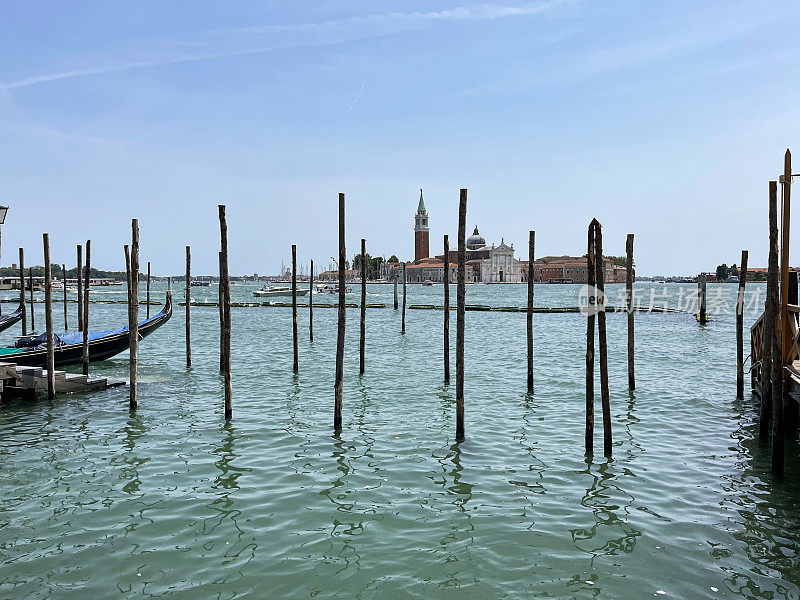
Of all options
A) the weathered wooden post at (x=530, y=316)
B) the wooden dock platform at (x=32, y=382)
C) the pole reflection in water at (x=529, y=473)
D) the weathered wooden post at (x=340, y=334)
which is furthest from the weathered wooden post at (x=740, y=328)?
the wooden dock platform at (x=32, y=382)

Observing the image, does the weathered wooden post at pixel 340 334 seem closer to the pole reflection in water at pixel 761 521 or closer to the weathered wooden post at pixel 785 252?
the pole reflection in water at pixel 761 521

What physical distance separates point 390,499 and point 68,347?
14128 millimetres

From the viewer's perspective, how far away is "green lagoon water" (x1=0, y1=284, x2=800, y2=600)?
5.52m

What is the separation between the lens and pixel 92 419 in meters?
11.5

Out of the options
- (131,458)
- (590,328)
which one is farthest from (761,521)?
(131,458)

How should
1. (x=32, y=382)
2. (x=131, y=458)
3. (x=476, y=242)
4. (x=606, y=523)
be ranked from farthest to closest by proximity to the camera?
(x=476, y=242), (x=32, y=382), (x=131, y=458), (x=606, y=523)

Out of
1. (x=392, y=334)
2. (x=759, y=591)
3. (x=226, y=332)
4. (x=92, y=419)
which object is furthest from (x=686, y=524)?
(x=392, y=334)

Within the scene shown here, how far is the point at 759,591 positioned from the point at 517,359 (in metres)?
16.3

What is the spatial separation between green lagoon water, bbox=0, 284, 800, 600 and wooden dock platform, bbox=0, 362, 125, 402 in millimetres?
490

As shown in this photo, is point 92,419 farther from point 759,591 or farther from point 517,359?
point 517,359

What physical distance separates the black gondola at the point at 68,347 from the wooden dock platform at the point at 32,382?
2.73 metres

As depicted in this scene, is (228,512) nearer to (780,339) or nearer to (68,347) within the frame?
(780,339)

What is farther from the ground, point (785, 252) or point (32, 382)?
point (785, 252)

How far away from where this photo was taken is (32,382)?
509 inches
